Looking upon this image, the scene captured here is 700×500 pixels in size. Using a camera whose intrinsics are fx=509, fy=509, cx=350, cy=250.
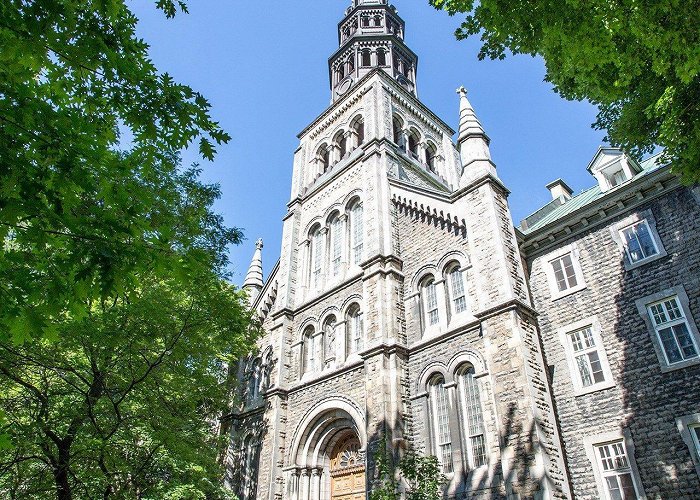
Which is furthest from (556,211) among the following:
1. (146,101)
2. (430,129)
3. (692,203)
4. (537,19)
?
(146,101)

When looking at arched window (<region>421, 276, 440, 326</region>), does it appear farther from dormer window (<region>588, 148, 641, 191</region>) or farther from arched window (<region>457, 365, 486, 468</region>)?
dormer window (<region>588, 148, 641, 191</region>)

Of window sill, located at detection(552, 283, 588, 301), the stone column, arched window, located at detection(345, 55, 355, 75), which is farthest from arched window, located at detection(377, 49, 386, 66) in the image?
the stone column

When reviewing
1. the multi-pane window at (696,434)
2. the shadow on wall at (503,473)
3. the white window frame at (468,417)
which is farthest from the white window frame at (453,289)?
the multi-pane window at (696,434)

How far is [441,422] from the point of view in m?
14.7

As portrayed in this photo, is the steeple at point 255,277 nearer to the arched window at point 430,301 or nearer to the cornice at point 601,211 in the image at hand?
the arched window at point 430,301

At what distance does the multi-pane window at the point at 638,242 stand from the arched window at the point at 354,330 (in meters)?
8.78

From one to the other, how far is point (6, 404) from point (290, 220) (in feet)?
49.3

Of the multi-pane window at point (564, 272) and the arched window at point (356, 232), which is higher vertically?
the arched window at point (356, 232)

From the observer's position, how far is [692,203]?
13.3 meters

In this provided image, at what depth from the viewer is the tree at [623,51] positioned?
299 inches

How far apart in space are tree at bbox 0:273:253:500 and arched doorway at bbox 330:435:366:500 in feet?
15.2

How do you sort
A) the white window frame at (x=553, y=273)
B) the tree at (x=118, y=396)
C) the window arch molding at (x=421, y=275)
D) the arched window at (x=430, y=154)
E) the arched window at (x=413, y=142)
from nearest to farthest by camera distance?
the tree at (x=118, y=396)
the white window frame at (x=553, y=273)
the window arch molding at (x=421, y=275)
the arched window at (x=413, y=142)
the arched window at (x=430, y=154)

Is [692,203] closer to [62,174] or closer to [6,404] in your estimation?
[62,174]

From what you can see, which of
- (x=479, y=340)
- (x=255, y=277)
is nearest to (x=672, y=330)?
(x=479, y=340)
